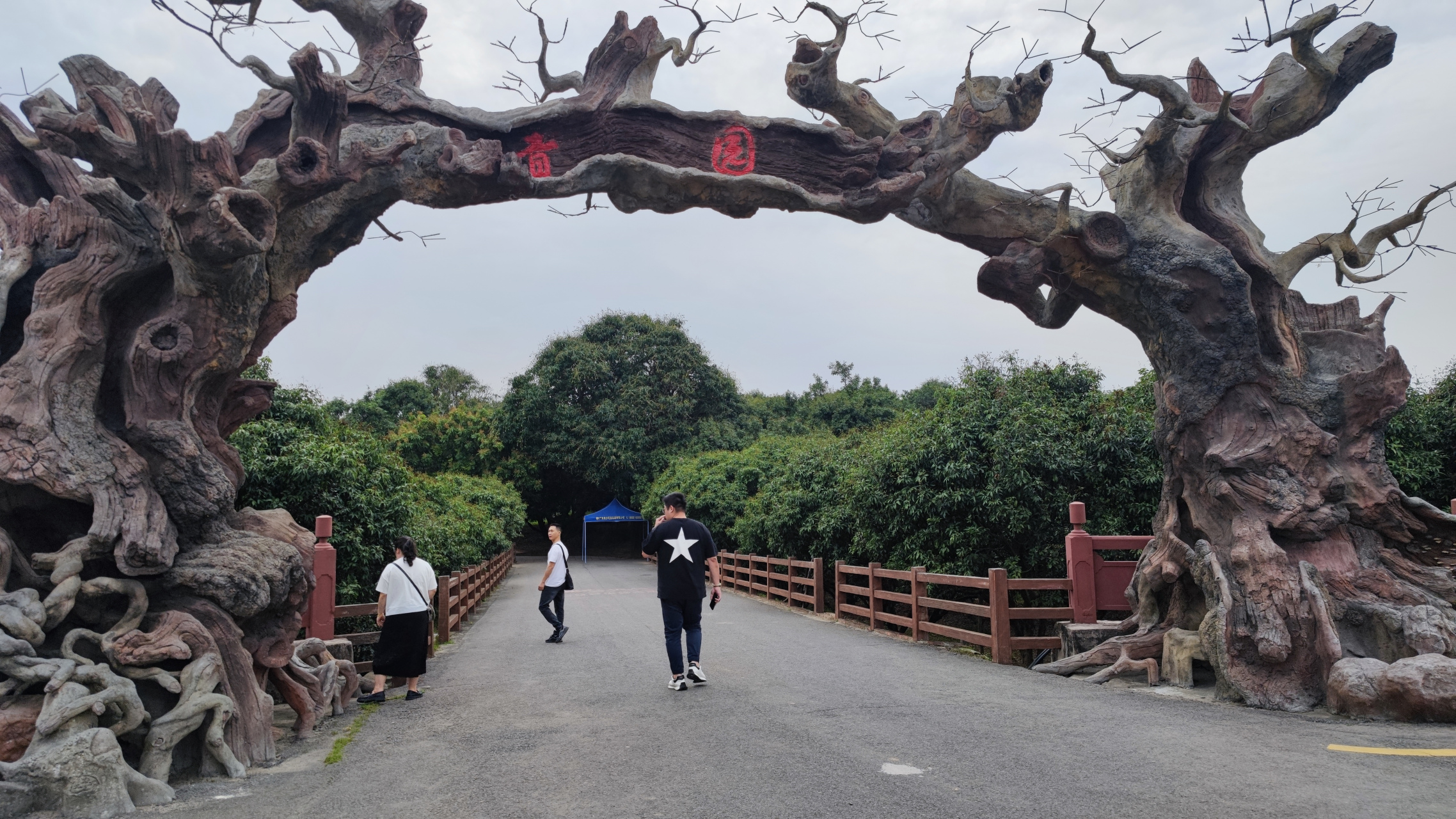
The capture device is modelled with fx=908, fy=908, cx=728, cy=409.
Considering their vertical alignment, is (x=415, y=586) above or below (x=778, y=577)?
above

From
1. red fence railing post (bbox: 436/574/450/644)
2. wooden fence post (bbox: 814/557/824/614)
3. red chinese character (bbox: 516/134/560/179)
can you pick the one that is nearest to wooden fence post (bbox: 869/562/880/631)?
wooden fence post (bbox: 814/557/824/614)

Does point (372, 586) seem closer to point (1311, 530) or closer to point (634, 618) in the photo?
point (634, 618)

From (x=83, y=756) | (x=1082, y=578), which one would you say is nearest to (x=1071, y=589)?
(x=1082, y=578)

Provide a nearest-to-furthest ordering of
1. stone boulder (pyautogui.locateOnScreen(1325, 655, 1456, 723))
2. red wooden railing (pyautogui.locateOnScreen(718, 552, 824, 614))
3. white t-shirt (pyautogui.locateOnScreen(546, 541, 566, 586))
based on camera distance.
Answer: stone boulder (pyautogui.locateOnScreen(1325, 655, 1456, 723)) → white t-shirt (pyautogui.locateOnScreen(546, 541, 566, 586)) → red wooden railing (pyautogui.locateOnScreen(718, 552, 824, 614))

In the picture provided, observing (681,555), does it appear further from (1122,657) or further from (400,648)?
(1122,657)

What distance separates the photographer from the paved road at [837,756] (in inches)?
156

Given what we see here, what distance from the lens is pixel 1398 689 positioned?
5.64m

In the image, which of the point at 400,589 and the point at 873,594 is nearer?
the point at 400,589

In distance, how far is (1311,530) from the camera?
22.8 ft

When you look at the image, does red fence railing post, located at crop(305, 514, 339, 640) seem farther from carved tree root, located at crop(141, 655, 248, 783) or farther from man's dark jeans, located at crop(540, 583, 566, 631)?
man's dark jeans, located at crop(540, 583, 566, 631)

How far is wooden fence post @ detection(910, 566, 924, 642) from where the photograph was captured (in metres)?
10.4

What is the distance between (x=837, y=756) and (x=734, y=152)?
4.91 metres

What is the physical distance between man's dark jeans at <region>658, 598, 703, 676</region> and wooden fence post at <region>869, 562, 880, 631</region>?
16.6ft

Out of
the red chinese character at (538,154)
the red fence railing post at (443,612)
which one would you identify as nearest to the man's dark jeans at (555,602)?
the red fence railing post at (443,612)
